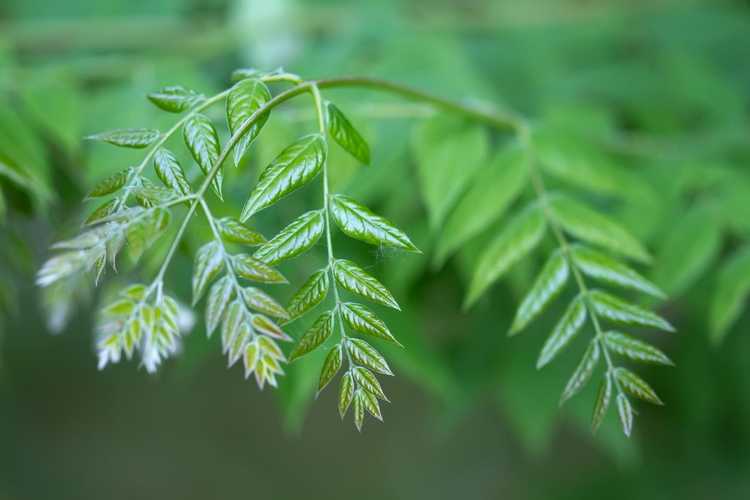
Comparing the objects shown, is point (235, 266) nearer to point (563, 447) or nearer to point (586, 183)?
point (586, 183)

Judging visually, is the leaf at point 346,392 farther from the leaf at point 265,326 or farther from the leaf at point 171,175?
the leaf at point 171,175

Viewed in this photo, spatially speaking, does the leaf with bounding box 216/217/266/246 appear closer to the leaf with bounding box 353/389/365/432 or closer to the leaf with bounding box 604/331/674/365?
the leaf with bounding box 353/389/365/432

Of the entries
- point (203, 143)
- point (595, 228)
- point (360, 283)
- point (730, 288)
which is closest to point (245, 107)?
point (203, 143)

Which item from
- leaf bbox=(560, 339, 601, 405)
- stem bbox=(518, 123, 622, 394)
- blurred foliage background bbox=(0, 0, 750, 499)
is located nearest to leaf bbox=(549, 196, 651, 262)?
stem bbox=(518, 123, 622, 394)

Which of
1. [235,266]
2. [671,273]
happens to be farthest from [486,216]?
[235,266]

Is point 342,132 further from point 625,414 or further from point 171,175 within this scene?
point 625,414

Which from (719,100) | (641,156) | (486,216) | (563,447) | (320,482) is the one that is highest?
(719,100)
